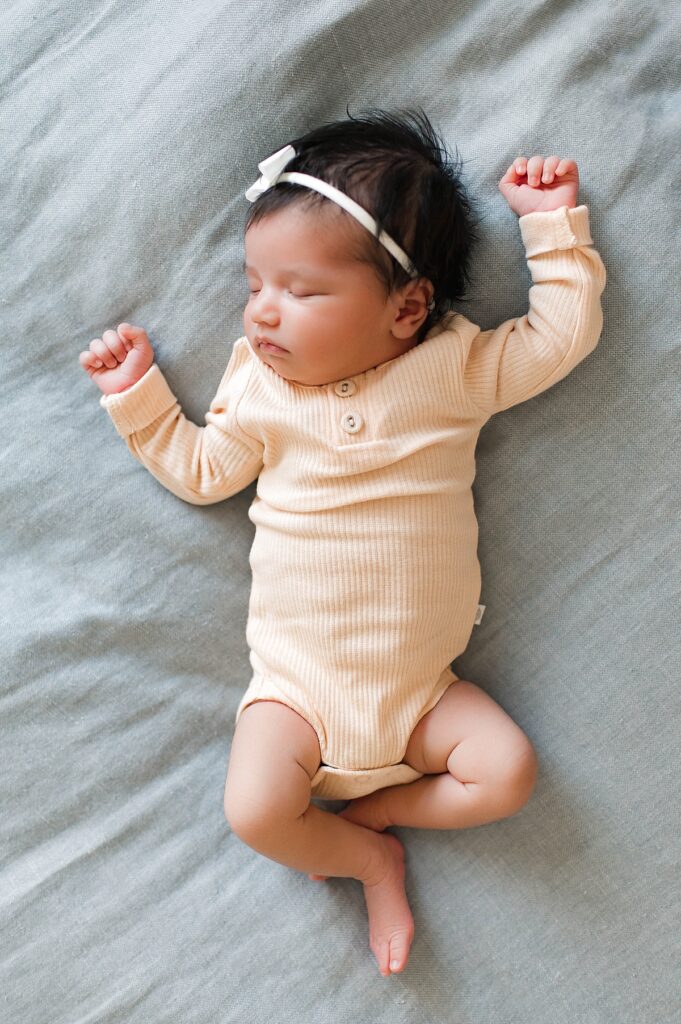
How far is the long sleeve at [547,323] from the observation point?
109 cm

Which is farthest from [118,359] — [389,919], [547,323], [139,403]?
[389,919]

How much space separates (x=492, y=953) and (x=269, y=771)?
1.45ft

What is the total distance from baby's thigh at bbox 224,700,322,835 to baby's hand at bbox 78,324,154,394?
484 millimetres

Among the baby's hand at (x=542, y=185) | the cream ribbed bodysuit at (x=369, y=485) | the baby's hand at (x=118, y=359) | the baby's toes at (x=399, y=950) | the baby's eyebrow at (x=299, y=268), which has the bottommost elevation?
the baby's toes at (x=399, y=950)

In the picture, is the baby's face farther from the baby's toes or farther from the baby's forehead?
the baby's toes

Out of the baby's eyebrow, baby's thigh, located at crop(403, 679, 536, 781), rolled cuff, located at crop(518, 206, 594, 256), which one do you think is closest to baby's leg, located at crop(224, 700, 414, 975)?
baby's thigh, located at crop(403, 679, 536, 781)

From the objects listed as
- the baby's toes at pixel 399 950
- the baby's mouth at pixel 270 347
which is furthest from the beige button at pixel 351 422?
the baby's toes at pixel 399 950

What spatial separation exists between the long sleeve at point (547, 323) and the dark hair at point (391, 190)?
0.32 feet

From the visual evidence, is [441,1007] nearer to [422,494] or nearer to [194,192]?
[422,494]

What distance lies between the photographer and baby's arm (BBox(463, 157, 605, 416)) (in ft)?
3.58

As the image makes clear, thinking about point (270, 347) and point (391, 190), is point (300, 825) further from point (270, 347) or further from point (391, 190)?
point (391, 190)

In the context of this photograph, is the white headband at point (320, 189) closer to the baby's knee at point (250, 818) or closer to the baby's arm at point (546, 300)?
the baby's arm at point (546, 300)

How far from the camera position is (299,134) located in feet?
3.80

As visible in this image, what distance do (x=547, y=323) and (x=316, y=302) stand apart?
0.30 metres
